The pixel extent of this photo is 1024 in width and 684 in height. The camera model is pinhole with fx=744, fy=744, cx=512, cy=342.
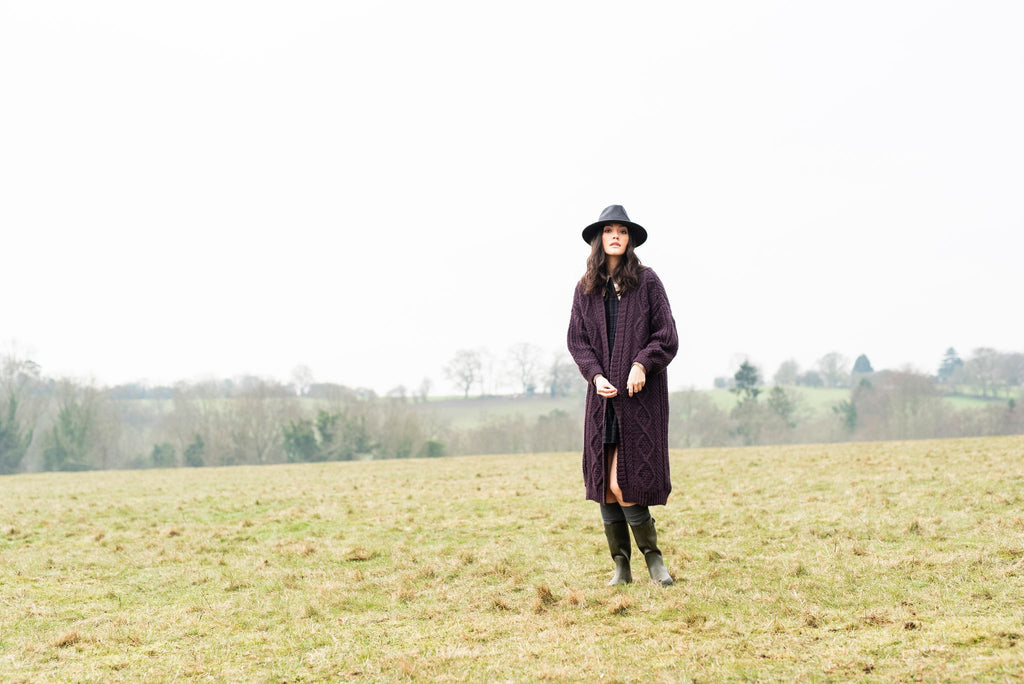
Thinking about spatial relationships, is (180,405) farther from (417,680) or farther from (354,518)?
(417,680)

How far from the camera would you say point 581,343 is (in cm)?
602

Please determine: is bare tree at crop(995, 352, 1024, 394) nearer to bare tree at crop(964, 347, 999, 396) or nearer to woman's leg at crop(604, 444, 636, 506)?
bare tree at crop(964, 347, 999, 396)

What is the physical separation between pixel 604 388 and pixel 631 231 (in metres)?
1.33

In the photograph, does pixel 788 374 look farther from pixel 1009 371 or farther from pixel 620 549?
pixel 620 549

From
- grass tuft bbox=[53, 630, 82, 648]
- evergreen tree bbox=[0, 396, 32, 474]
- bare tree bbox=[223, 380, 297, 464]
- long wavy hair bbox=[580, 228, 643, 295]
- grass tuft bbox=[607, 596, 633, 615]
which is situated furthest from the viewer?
bare tree bbox=[223, 380, 297, 464]

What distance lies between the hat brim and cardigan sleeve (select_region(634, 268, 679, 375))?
0.28m

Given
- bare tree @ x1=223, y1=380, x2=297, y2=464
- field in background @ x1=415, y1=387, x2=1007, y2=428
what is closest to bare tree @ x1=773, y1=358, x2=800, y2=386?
field in background @ x1=415, y1=387, x2=1007, y2=428

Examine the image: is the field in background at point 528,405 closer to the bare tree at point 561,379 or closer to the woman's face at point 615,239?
the bare tree at point 561,379

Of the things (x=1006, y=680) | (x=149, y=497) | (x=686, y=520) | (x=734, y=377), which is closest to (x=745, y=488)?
(x=686, y=520)

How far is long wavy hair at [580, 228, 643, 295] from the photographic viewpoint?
19.3ft

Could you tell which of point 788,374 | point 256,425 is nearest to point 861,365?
point 788,374

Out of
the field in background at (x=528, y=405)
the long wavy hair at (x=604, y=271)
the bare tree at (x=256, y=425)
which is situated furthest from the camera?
the field in background at (x=528, y=405)

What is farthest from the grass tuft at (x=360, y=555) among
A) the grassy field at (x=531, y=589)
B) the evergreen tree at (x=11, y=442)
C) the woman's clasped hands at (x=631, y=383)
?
the evergreen tree at (x=11, y=442)

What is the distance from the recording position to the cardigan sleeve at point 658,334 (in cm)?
557
